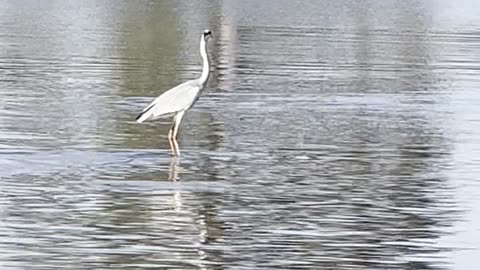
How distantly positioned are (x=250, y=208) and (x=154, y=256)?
2687mm

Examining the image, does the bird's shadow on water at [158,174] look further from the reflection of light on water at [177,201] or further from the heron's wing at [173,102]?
the heron's wing at [173,102]

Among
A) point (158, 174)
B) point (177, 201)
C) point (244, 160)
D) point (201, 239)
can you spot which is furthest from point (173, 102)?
point (201, 239)

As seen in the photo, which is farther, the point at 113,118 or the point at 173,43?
the point at 173,43

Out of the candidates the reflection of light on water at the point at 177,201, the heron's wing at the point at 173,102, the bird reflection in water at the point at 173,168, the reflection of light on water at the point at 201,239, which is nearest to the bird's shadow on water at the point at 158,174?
the bird reflection in water at the point at 173,168

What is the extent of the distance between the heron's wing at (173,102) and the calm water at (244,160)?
468 millimetres

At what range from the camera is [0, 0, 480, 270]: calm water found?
12.1 m

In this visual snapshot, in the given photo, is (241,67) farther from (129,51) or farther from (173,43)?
(173,43)

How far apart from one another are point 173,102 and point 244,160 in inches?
52.8

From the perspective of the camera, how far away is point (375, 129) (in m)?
21.0

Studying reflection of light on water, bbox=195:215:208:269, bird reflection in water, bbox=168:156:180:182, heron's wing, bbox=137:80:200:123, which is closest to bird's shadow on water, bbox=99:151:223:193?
bird reflection in water, bbox=168:156:180:182

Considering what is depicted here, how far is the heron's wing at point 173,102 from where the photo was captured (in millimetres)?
18172

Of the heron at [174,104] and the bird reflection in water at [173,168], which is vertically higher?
the heron at [174,104]

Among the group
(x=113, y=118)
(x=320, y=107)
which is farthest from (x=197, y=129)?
(x=320, y=107)

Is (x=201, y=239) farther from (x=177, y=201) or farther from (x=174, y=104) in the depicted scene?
(x=174, y=104)
